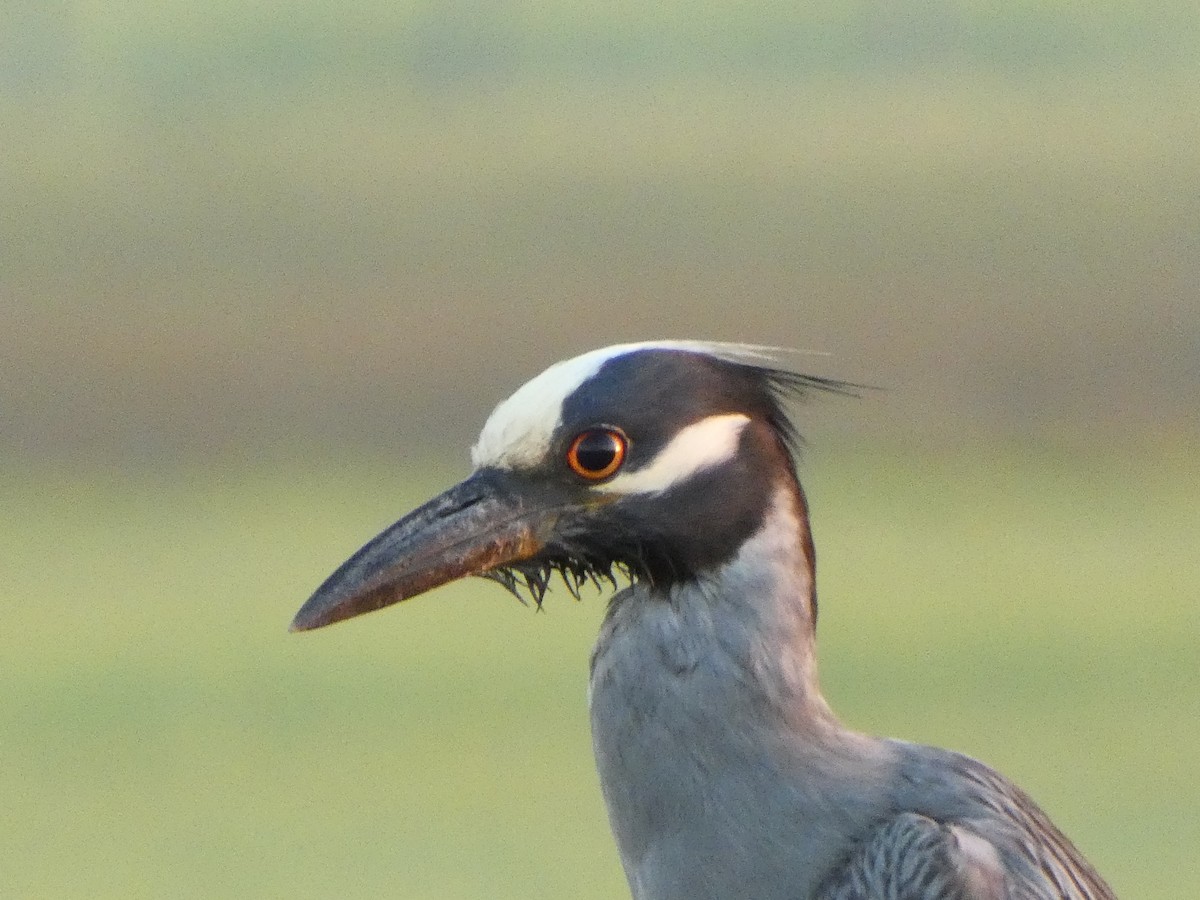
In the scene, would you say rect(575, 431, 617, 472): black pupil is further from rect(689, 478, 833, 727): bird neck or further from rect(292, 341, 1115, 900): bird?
rect(689, 478, 833, 727): bird neck

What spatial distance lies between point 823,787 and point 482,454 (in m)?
0.47

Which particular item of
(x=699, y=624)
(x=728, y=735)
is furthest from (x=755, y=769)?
(x=699, y=624)

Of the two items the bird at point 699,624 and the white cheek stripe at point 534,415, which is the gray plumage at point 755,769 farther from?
the white cheek stripe at point 534,415

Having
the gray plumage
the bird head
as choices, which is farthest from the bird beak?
the gray plumage

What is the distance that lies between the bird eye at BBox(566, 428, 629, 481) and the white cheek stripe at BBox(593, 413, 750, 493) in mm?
15

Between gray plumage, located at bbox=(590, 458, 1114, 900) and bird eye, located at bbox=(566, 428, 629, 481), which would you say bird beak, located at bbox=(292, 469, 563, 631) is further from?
gray plumage, located at bbox=(590, 458, 1114, 900)

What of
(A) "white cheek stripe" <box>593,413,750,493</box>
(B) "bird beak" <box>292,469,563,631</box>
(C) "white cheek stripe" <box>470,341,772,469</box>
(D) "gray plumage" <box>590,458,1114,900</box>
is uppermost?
(C) "white cheek stripe" <box>470,341,772,469</box>

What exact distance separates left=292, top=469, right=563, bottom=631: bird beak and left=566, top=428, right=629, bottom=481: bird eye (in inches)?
1.9

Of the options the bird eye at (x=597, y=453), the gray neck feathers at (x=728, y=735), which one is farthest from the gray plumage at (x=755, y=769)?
the bird eye at (x=597, y=453)

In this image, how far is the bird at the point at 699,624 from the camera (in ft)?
5.41

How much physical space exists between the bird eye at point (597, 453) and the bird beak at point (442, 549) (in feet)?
0.16

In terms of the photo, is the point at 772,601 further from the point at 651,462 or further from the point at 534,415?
the point at 534,415

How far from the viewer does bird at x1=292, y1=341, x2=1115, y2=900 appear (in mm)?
1647

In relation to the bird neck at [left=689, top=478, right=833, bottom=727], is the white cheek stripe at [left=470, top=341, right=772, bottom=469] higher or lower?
higher
